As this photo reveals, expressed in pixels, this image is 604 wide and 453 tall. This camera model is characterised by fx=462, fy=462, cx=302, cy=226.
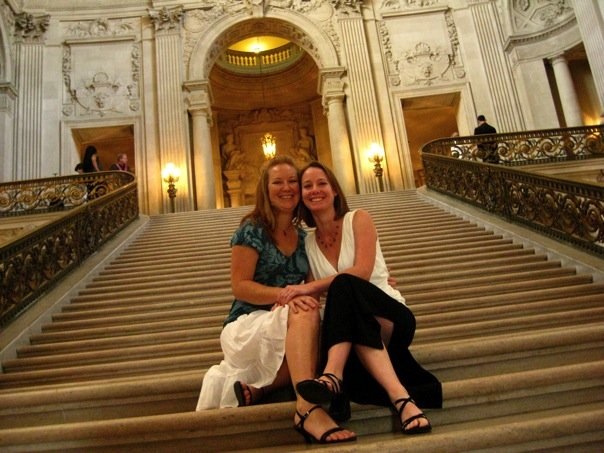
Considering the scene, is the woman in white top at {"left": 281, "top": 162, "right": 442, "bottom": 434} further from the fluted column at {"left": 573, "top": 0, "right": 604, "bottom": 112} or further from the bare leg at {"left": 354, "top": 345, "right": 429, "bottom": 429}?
the fluted column at {"left": 573, "top": 0, "right": 604, "bottom": 112}

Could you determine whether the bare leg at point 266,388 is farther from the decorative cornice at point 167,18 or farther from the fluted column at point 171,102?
the decorative cornice at point 167,18

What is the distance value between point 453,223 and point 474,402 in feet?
16.4

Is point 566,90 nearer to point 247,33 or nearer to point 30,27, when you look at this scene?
point 247,33

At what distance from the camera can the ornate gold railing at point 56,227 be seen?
4285 millimetres

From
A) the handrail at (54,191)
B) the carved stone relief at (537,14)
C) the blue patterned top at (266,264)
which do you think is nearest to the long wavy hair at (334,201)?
the blue patterned top at (266,264)

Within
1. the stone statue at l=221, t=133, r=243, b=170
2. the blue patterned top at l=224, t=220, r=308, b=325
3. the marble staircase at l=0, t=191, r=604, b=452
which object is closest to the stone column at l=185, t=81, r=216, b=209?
the stone statue at l=221, t=133, r=243, b=170

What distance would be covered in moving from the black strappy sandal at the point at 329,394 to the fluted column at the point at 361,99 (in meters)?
10.6

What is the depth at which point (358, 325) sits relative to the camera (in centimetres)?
205

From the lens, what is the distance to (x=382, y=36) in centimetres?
1358

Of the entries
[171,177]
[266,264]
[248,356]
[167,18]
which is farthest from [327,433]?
[167,18]

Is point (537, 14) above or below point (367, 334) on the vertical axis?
above

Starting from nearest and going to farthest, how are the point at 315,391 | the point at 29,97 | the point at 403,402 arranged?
the point at 315,391 < the point at 403,402 < the point at 29,97

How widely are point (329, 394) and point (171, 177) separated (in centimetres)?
1105

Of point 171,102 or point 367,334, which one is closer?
point 367,334
